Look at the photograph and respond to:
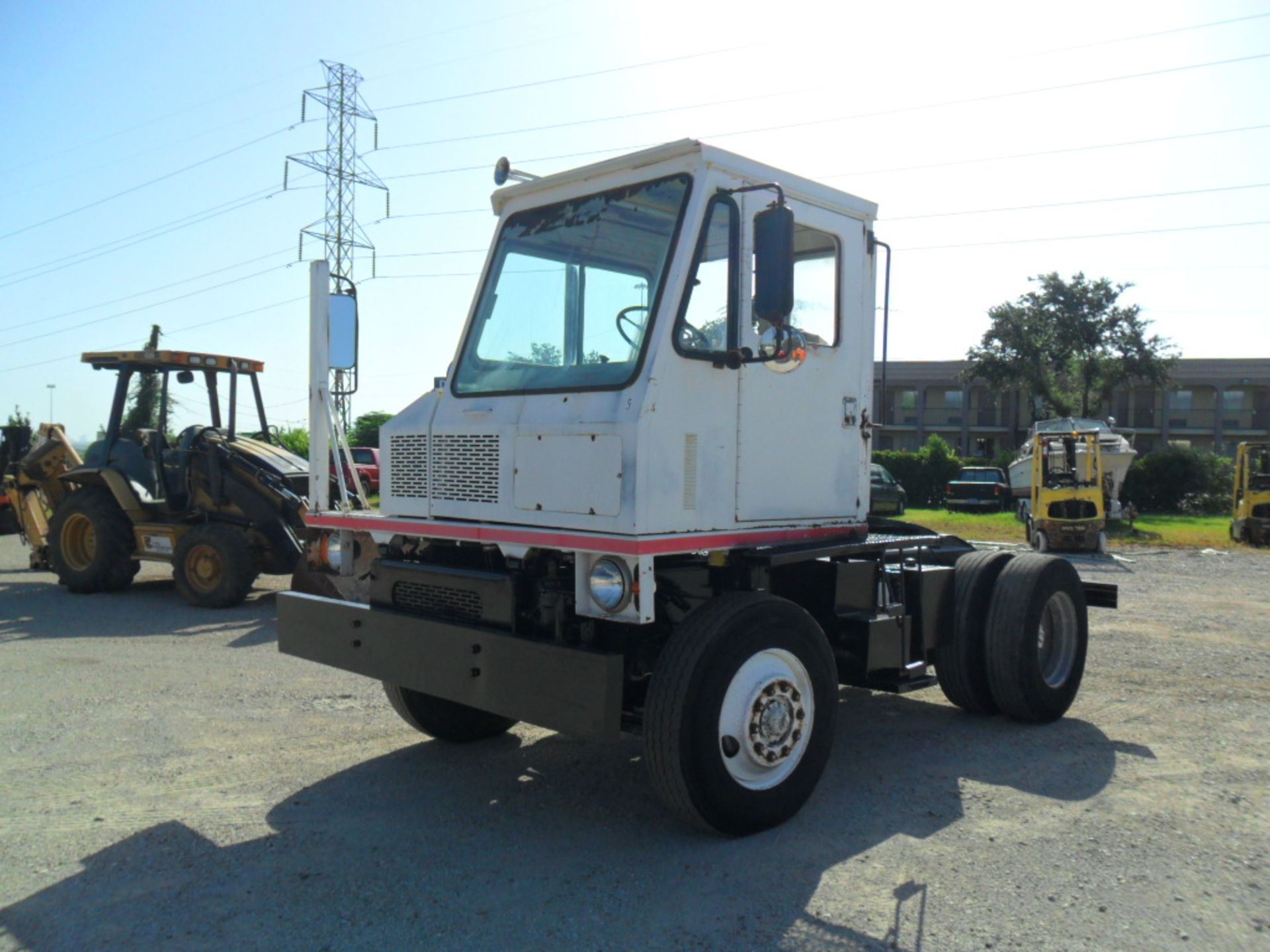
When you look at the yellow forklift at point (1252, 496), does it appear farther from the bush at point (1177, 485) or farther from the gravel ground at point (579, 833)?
the gravel ground at point (579, 833)

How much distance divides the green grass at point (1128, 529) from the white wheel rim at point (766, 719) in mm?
16190

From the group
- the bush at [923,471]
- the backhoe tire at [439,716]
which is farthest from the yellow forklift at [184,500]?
the bush at [923,471]

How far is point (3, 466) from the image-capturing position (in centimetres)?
1617

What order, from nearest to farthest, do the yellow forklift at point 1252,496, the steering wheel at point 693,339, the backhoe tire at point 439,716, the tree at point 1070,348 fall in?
the steering wheel at point 693,339 → the backhoe tire at point 439,716 → the yellow forklift at point 1252,496 → the tree at point 1070,348

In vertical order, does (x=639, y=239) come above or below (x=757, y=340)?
above

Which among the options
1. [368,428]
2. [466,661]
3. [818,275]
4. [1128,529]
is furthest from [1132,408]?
[466,661]

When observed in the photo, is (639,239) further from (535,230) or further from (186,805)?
(186,805)

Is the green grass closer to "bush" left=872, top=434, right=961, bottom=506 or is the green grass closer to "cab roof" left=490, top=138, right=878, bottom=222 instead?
"bush" left=872, top=434, right=961, bottom=506

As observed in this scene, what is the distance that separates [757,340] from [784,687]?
1576 millimetres

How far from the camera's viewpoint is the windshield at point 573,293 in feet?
15.3

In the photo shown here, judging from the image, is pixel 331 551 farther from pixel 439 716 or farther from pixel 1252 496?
pixel 1252 496

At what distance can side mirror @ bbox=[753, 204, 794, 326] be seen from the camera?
13.9 feet

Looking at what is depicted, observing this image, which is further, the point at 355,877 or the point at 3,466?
the point at 3,466

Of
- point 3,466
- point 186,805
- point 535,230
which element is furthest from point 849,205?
point 3,466
